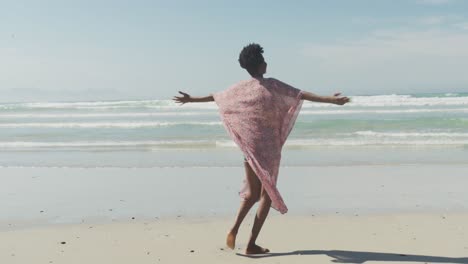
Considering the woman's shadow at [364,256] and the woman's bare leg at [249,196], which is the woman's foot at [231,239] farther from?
the woman's shadow at [364,256]

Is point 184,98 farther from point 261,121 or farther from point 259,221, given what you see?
point 259,221

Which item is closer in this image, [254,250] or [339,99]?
[339,99]

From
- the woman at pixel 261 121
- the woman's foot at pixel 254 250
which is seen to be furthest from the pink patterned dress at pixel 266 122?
the woman's foot at pixel 254 250

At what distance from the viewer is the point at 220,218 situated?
5.94 meters

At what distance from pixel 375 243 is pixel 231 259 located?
1.29 m

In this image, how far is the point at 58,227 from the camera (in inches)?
222

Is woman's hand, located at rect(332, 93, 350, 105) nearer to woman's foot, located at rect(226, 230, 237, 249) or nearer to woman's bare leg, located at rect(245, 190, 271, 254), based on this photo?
woman's bare leg, located at rect(245, 190, 271, 254)

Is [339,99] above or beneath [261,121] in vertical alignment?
above

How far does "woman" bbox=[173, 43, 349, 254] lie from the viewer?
4453 mm

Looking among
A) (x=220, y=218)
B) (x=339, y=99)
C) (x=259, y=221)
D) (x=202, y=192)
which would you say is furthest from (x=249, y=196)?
(x=202, y=192)

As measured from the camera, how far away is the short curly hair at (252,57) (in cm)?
444

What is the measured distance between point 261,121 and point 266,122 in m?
0.04

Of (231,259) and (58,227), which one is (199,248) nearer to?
(231,259)

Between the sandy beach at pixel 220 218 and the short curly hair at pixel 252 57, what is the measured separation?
1.53m
